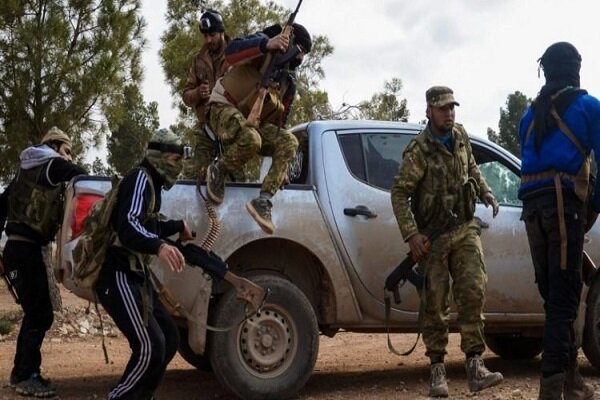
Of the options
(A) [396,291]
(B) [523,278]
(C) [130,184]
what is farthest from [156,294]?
(B) [523,278]

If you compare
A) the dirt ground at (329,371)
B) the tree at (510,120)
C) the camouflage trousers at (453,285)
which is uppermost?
the tree at (510,120)

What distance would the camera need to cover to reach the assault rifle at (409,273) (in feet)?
19.7

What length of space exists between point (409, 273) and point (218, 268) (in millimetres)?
1386

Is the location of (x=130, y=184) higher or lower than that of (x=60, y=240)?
higher

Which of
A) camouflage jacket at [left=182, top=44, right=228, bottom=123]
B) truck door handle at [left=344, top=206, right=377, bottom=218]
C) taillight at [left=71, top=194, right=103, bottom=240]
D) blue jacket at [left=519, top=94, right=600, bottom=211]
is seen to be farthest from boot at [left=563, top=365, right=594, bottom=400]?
camouflage jacket at [left=182, top=44, right=228, bottom=123]

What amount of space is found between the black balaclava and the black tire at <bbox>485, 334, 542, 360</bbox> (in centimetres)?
339

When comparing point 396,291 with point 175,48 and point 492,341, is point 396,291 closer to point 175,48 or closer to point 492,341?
point 492,341

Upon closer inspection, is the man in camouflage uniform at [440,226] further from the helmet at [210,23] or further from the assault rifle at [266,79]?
the helmet at [210,23]

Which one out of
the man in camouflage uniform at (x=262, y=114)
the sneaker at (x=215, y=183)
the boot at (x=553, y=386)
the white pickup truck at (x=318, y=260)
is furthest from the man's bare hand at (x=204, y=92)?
the boot at (x=553, y=386)

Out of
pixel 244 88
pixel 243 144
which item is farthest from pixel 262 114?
pixel 243 144

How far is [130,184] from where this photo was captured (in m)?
5.07

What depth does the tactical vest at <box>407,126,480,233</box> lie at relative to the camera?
19.7 feet

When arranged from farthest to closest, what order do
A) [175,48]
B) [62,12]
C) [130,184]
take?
[175,48] < [62,12] < [130,184]

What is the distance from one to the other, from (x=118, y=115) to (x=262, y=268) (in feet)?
21.2
